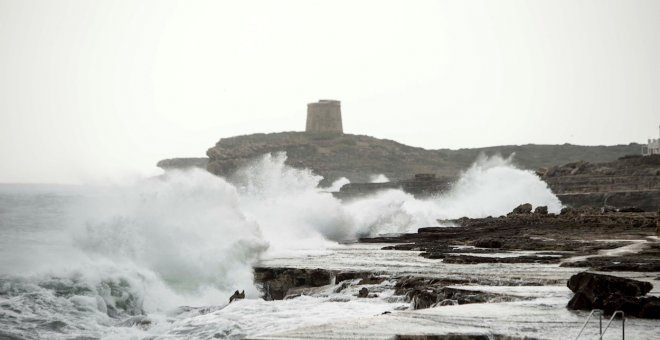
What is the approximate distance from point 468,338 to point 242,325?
3897mm

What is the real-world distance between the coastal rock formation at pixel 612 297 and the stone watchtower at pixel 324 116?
321 ft

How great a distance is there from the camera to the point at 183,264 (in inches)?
743

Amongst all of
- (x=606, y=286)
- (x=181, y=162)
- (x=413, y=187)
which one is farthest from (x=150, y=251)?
(x=181, y=162)

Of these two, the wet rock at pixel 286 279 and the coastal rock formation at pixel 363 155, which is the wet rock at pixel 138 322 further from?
the coastal rock formation at pixel 363 155

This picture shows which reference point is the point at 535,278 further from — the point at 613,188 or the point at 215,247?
the point at 613,188

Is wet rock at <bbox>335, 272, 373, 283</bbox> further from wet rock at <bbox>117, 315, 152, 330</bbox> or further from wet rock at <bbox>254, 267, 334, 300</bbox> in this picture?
wet rock at <bbox>117, 315, 152, 330</bbox>

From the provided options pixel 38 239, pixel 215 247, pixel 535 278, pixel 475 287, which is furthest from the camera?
pixel 38 239

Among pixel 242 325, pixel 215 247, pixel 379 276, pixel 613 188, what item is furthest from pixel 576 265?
pixel 613 188

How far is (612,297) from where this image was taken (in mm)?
8961

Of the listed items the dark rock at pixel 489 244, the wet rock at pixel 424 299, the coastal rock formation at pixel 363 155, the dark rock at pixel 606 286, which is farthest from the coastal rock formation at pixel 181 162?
the dark rock at pixel 606 286

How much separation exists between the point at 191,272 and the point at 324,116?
89561 millimetres

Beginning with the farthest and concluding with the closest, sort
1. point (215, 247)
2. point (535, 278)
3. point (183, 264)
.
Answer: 1. point (215, 247)
2. point (183, 264)
3. point (535, 278)

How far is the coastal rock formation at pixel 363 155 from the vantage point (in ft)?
322

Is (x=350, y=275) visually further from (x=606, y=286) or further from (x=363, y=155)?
(x=363, y=155)
